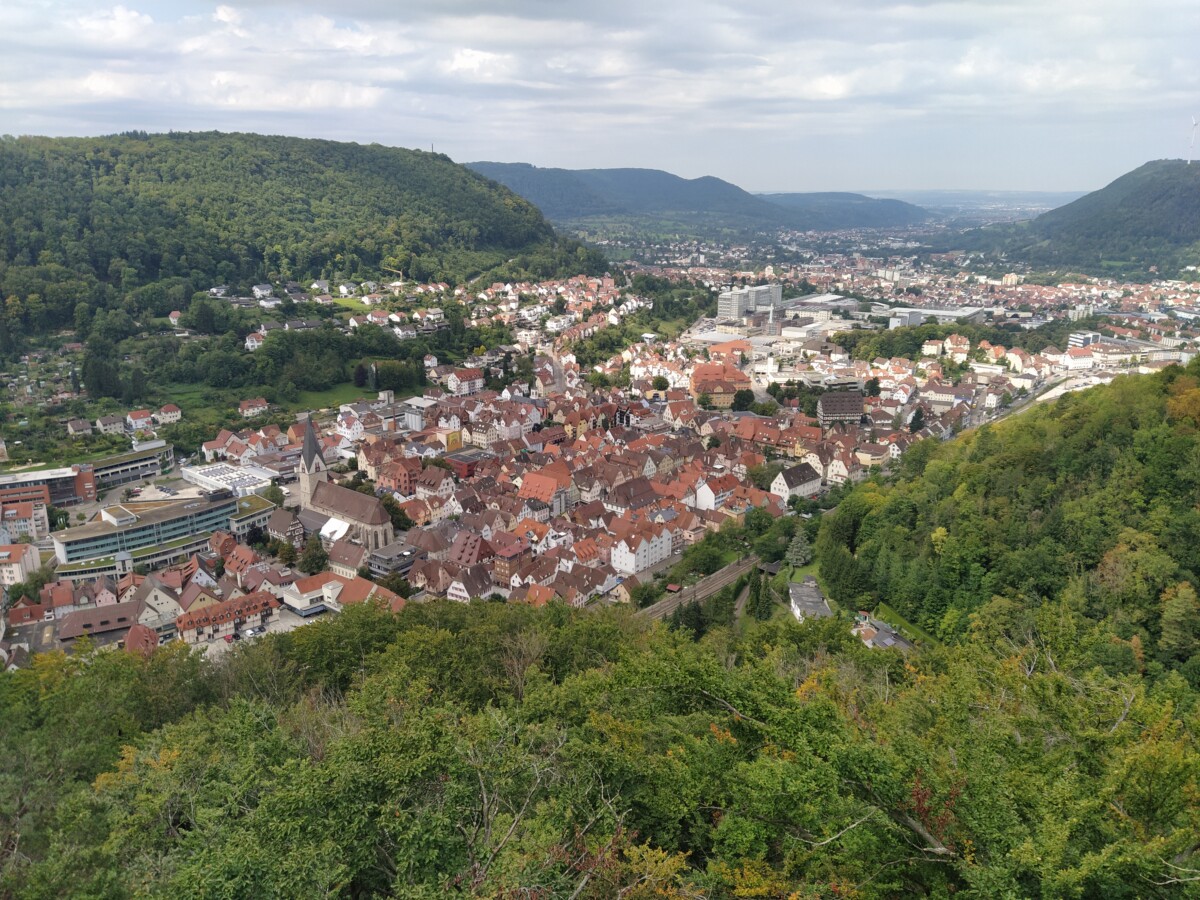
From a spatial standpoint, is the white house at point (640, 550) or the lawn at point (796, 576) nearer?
the lawn at point (796, 576)

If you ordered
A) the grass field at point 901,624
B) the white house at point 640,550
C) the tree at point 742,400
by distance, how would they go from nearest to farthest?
the grass field at point 901,624 < the white house at point 640,550 < the tree at point 742,400

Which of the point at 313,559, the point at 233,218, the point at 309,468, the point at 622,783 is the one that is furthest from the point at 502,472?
the point at 233,218

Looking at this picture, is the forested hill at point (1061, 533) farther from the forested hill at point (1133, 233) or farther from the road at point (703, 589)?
the forested hill at point (1133, 233)

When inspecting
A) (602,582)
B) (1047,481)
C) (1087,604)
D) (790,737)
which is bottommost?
(602,582)

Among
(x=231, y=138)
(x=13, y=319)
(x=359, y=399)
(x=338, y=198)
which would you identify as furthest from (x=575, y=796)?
(x=231, y=138)

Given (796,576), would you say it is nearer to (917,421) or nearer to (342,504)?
(342,504)

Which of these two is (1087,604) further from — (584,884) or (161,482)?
(161,482)

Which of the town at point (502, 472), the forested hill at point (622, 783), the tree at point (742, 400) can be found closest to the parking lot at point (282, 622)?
the town at point (502, 472)
